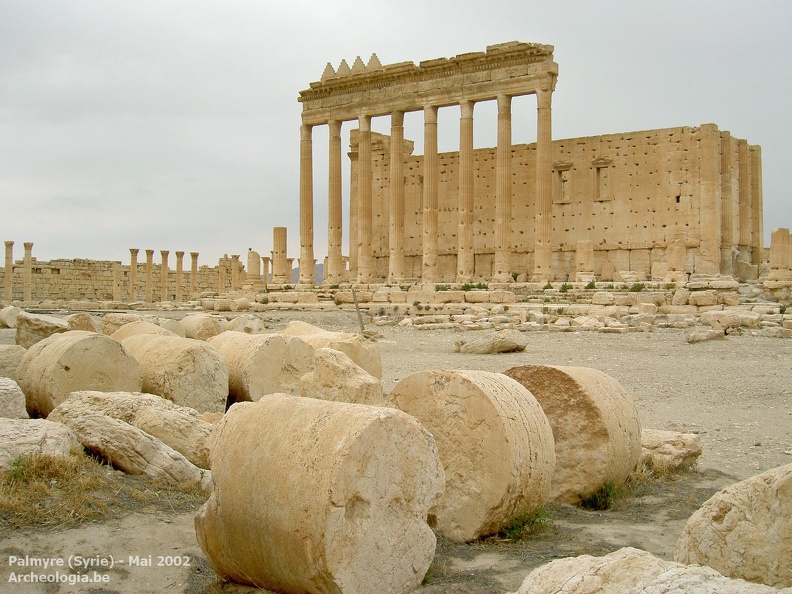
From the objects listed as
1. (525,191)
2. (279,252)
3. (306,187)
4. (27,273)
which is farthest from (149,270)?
(525,191)

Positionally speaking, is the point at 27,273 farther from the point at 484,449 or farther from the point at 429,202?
the point at 484,449

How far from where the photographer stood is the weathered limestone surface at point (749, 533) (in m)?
3.67

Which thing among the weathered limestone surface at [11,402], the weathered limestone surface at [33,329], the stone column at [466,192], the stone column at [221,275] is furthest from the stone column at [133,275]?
the weathered limestone surface at [11,402]

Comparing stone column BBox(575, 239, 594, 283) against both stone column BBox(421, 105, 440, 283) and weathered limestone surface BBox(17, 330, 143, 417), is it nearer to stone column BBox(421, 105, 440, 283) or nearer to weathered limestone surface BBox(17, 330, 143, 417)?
stone column BBox(421, 105, 440, 283)

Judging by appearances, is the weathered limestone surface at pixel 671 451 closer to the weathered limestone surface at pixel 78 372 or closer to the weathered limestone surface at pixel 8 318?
the weathered limestone surface at pixel 78 372

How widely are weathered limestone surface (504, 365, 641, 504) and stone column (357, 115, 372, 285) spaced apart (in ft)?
93.6

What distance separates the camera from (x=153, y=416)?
7.20 meters

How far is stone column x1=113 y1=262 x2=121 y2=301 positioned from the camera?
4678 cm

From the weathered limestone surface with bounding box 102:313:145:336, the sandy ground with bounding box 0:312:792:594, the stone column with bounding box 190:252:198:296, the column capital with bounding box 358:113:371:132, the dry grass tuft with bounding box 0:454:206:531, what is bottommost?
the sandy ground with bounding box 0:312:792:594

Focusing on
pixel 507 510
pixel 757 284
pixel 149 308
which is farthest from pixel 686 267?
pixel 507 510

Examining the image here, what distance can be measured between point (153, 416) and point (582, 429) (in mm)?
3590

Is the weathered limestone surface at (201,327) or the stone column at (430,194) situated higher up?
the stone column at (430,194)

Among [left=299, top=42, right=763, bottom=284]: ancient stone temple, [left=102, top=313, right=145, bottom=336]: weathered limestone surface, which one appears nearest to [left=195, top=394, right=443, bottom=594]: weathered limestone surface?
[left=102, top=313, right=145, bottom=336]: weathered limestone surface

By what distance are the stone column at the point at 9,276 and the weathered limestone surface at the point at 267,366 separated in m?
36.1
